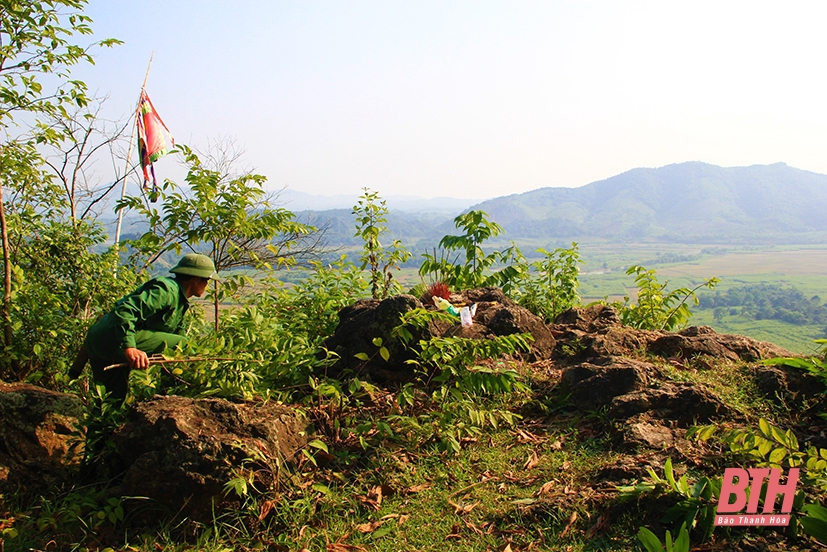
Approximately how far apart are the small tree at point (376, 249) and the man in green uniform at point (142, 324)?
309cm

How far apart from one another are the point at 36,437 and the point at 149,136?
4.10 meters

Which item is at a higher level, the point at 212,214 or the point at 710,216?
the point at 710,216

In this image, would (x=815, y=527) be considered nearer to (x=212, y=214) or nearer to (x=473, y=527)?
(x=473, y=527)

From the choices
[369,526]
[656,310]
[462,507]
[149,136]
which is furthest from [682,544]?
[149,136]

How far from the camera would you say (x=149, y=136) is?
6.83 m

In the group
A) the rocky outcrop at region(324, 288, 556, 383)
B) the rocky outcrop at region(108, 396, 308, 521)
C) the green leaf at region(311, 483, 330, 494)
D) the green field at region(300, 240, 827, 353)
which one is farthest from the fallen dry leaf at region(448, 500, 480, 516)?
the green field at region(300, 240, 827, 353)

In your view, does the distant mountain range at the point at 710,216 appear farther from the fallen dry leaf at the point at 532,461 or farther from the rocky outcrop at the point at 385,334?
the fallen dry leaf at the point at 532,461

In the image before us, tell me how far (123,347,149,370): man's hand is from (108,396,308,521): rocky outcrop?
31 centimetres

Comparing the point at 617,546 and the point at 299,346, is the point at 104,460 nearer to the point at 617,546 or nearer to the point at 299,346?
the point at 299,346

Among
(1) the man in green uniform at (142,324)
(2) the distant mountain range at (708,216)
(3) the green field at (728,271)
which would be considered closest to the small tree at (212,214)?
(1) the man in green uniform at (142,324)

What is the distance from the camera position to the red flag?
6.70m

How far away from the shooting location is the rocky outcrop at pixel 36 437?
400cm

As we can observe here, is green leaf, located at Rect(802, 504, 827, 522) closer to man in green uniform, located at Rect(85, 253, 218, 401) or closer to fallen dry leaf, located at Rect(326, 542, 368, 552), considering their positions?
fallen dry leaf, located at Rect(326, 542, 368, 552)

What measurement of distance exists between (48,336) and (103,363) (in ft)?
6.21
